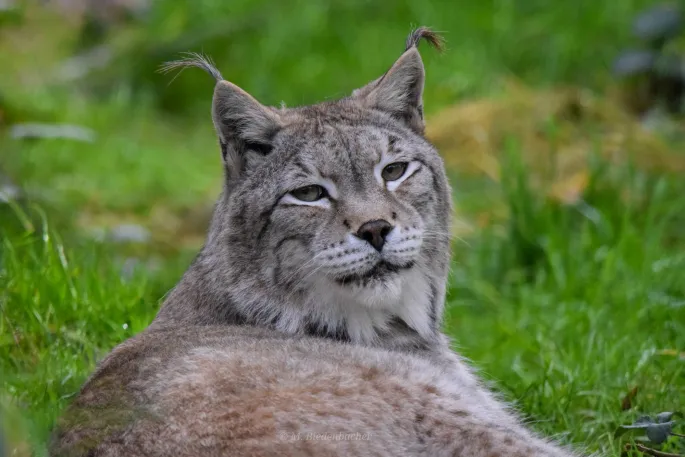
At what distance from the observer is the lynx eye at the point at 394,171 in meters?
4.57

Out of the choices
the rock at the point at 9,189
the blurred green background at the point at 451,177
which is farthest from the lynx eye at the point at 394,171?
the rock at the point at 9,189

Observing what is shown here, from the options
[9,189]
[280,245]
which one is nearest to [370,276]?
[280,245]

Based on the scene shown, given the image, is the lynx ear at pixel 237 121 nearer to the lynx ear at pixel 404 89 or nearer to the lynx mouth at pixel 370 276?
the lynx ear at pixel 404 89

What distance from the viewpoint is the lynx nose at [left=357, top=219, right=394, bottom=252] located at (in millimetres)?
4234

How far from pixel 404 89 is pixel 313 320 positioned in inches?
47.6

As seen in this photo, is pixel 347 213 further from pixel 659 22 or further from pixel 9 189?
pixel 659 22

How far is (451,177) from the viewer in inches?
359

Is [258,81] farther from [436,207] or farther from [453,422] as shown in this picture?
[453,422]

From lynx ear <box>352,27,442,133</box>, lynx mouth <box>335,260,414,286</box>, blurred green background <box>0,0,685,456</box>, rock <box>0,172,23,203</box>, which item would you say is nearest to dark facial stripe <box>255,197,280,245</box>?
lynx mouth <box>335,260,414,286</box>

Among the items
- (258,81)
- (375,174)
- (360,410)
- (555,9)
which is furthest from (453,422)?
(555,9)

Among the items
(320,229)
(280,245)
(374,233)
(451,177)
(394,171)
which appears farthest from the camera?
(451,177)

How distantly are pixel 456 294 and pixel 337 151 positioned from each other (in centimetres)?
285

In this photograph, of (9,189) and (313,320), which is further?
(9,189)

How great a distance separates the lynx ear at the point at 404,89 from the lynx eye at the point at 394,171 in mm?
370
